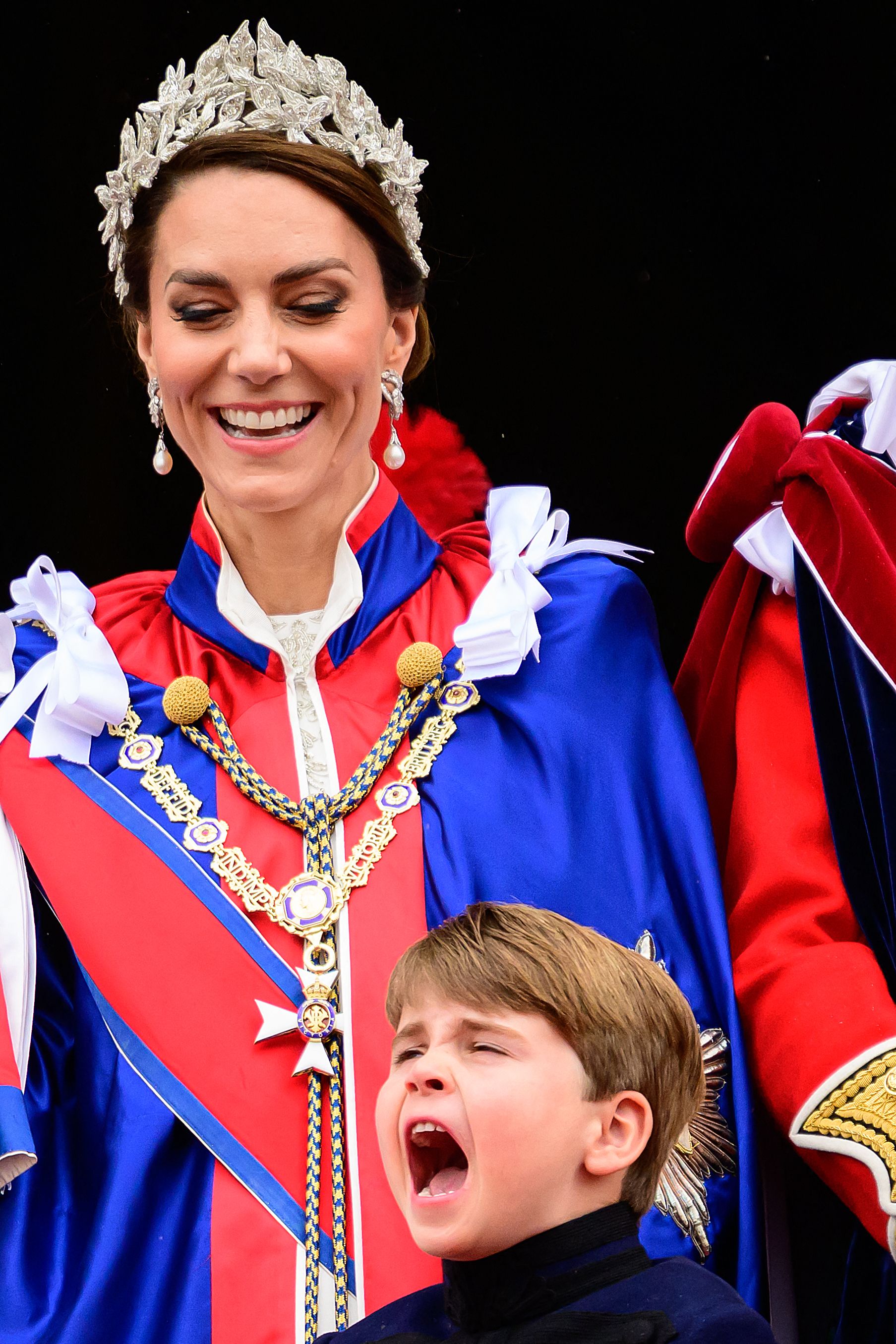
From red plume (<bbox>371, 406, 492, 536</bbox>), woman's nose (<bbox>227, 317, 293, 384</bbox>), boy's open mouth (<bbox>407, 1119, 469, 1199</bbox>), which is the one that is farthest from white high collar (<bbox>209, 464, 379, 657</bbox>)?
boy's open mouth (<bbox>407, 1119, 469, 1199</bbox>)

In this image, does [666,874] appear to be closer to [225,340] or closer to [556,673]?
[556,673]

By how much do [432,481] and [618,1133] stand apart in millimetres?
1180

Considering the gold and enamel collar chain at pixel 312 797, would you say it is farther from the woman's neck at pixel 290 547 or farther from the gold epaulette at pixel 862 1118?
the gold epaulette at pixel 862 1118

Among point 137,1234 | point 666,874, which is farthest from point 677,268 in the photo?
point 137,1234

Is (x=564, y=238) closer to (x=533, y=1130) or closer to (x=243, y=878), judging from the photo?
(x=243, y=878)

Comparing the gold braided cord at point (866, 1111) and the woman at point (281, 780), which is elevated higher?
the woman at point (281, 780)

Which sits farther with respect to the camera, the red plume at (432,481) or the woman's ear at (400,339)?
the red plume at (432,481)

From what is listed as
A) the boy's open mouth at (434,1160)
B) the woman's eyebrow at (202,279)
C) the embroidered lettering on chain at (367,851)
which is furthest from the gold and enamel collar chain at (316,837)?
the woman's eyebrow at (202,279)

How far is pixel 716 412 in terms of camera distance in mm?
2982

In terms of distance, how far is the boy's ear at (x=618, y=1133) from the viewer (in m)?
1.45

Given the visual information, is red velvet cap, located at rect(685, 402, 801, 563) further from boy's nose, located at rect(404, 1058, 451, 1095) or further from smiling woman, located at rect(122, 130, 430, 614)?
boy's nose, located at rect(404, 1058, 451, 1095)

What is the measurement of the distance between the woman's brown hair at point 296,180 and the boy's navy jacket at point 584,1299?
3.68 feet

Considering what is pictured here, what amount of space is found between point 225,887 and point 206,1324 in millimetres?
422

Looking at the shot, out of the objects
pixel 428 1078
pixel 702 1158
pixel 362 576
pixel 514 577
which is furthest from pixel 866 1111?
pixel 362 576
